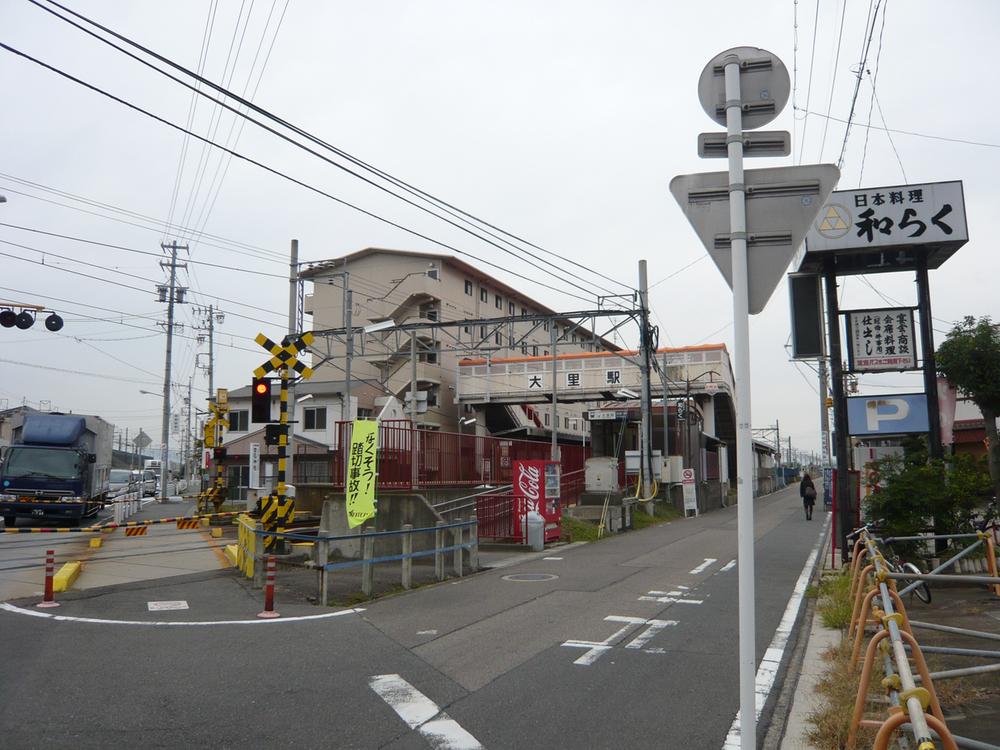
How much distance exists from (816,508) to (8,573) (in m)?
35.4

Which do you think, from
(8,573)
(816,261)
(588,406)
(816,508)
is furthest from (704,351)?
(8,573)

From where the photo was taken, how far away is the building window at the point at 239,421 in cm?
4806

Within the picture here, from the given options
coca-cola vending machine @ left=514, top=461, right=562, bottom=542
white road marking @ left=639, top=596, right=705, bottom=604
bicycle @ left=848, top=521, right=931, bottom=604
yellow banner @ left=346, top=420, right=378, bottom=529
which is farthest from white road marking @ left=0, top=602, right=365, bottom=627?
coca-cola vending machine @ left=514, top=461, right=562, bottom=542

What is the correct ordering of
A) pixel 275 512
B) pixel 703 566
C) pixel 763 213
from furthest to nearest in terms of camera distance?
pixel 703 566 < pixel 275 512 < pixel 763 213

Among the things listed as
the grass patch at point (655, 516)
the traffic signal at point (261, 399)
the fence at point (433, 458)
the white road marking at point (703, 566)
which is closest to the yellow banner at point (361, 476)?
the traffic signal at point (261, 399)

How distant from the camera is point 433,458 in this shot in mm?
19891

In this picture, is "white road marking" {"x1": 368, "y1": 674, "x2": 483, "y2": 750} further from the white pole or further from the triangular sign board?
the triangular sign board

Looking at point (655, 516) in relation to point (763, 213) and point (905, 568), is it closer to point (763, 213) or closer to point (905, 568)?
point (905, 568)

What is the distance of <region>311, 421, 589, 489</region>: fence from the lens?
18.1m

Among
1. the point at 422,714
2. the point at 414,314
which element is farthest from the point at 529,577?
the point at 414,314

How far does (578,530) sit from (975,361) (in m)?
11.6

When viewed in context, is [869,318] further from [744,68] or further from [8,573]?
[8,573]

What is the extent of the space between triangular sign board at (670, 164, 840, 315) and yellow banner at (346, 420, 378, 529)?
9.04 metres

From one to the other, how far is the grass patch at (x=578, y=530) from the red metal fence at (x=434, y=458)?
254cm
